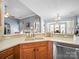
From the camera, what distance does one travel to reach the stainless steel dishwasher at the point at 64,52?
82.6 inches

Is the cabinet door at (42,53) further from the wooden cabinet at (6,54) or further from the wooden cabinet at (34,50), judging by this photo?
the wooden cabinet at (6,54)

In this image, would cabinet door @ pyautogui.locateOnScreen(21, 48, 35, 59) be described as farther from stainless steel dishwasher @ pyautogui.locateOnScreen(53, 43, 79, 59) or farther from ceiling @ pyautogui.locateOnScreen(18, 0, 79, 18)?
ceiling @ pyautogui.locateOnScreen(18, 0, 79, 18)

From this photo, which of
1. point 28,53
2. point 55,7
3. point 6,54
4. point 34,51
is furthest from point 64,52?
point 55,7

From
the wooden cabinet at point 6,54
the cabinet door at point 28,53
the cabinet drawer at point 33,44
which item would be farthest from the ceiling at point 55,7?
the wooden cabinet at point 6,54

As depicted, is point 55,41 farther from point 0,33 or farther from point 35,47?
point 0,33

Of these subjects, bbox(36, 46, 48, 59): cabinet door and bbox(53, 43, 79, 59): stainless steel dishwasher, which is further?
bbox(36, 46, 48, 59): cabinet door

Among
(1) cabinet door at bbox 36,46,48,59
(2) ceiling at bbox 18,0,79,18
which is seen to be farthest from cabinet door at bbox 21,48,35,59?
(2) ceiling at bbox 18,0,79,18

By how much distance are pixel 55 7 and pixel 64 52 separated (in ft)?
10.8

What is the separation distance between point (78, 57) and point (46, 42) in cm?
81

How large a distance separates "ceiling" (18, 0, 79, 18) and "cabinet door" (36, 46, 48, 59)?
9.01 ft

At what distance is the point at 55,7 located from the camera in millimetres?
5199

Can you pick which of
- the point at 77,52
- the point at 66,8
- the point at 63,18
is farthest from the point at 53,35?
the point at 66,8

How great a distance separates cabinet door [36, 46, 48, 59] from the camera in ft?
8.00

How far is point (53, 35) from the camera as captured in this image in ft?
10.8
